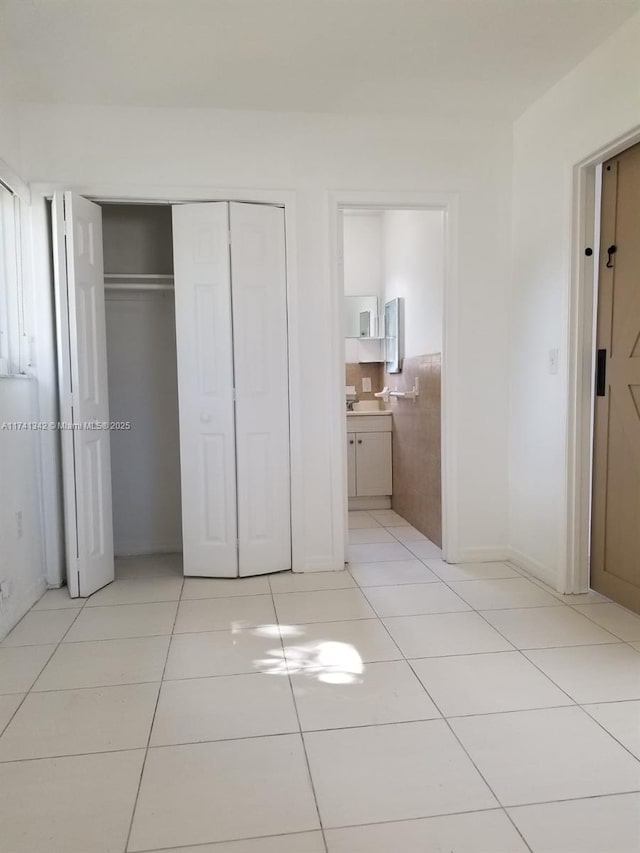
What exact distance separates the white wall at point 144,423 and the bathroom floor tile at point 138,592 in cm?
64

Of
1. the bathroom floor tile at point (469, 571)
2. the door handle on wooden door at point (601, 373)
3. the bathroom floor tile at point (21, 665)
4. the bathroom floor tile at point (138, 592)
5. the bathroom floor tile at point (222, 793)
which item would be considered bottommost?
the bathroom floor tile at point (138, 592)

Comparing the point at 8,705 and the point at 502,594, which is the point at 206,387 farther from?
the point at 502,594

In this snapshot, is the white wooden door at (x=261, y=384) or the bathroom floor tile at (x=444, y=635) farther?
the white wooden door at (x=261, y=384)

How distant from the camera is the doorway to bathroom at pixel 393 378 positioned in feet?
13.3

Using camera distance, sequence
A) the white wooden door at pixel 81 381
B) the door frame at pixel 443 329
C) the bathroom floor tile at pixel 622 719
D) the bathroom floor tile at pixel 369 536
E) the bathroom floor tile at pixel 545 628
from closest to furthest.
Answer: the bathroom floor tile at pixel 622 719 → the bathroom floor tile at pixel 545 628 → the white wooden door at pixel 81 381 → the door frame at pixel 443 329 → the bathroom floor tile at pixel 369 536

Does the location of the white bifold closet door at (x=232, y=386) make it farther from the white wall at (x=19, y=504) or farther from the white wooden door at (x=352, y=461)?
the white wooden door at (x=352, y=461)

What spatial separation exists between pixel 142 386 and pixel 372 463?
6.96 ft

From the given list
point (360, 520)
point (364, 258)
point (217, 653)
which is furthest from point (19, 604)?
point (364, 258)

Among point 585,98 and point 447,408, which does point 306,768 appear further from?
point 585,98

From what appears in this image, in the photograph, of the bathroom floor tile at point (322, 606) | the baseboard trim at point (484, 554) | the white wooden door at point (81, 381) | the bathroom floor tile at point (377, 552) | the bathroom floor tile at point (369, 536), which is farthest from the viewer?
the bathroom floor tile at point (369, 536)

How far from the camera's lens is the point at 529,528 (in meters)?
3.51

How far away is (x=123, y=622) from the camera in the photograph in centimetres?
287

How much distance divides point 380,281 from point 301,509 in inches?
112

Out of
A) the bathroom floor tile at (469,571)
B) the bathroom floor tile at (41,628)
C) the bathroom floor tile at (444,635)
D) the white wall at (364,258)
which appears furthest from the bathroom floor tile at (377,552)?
the white wall at (364,258)
